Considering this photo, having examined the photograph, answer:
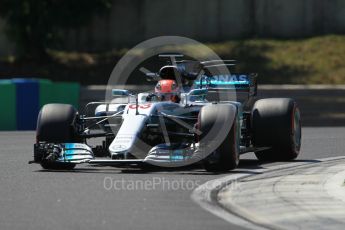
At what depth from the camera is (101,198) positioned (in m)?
11.5

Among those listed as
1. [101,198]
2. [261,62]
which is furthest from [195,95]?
[261,62]

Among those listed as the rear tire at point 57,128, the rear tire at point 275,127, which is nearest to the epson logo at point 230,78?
the rear tire at point 275,127

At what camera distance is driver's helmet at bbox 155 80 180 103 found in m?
15.1

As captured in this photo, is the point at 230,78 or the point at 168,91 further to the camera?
the point at 230,78

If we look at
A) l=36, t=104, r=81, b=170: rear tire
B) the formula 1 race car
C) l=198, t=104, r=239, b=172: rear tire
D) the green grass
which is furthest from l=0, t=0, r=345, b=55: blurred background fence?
l=198, t=104, r=239, b=172: rear tire

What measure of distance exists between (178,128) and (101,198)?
3.23 metres

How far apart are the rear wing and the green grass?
14886 millimetres

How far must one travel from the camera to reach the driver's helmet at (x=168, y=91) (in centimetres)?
1512

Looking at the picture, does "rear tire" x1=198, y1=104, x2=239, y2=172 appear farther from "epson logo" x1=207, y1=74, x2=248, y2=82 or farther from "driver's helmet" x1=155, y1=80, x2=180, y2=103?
"epson logo" x1=207, y1=74, x2=248, y2=82

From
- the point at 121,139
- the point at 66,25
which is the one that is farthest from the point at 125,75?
the point at 121,139

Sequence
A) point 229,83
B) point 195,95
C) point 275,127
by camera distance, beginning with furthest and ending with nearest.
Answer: point 229,83 < point 275,127 < point 195,95

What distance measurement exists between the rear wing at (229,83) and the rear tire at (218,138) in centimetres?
206

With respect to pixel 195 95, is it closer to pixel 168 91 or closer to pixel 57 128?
pixel 168 91

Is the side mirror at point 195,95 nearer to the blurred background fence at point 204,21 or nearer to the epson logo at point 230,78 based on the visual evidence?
the epson logo at point 230,78
